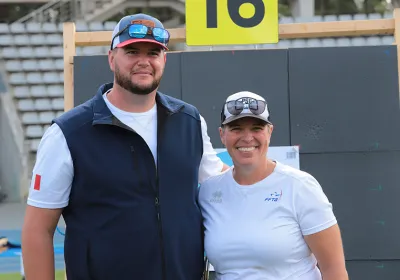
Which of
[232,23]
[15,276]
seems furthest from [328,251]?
[15,276]

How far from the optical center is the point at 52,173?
77.5 inches

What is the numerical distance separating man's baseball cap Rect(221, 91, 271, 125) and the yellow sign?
197 cm

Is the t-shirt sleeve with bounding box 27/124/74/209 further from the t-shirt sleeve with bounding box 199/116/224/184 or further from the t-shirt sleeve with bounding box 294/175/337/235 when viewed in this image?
the t-shirt sleeve with bounding box 294/175/337/235

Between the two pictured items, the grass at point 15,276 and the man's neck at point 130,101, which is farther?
the grass at point 15,276

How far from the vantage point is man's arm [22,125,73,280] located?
6.48ft

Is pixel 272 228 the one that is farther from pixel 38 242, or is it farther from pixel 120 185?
pixel 38 242

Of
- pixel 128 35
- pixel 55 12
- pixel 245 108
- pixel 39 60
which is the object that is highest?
pixel 55 12

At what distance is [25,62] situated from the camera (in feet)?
43.5

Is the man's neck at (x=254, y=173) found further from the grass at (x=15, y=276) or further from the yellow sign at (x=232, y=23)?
the grass at (x=15, y=276)

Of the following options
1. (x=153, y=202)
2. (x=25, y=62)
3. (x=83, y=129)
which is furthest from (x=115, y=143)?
(x=25, y=62)

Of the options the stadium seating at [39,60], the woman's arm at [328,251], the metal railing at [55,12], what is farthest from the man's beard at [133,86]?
the metal railing at [55,12]

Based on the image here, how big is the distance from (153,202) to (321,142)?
2.24 metres

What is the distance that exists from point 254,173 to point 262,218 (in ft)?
0.56

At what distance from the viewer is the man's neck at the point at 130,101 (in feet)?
6.84
